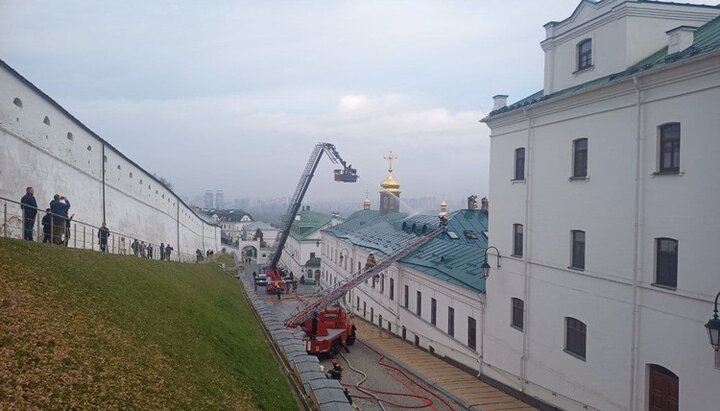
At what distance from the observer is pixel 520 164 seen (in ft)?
61.1

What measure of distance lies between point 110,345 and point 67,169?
Answer: 38.0 ft

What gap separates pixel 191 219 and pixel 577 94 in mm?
36404

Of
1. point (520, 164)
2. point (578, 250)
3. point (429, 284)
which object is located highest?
point (520, 164)

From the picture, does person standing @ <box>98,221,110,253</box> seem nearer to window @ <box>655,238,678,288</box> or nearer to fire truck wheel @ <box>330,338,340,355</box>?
fire truck wheel @ <box>330,338,340,355</box>

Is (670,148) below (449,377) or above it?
above

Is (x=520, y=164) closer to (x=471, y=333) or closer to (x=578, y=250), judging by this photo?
(x=578, y=250)

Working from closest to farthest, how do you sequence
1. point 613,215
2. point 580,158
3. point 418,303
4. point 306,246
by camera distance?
point 613,215 → point 580,158 → point 418,303 → point 306,246

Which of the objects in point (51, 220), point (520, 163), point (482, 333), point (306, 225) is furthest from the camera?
point (306, 225)

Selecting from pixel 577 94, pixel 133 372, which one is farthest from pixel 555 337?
pixel 133 372

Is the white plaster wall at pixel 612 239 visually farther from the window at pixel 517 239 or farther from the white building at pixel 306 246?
the white building at pixel 306 246

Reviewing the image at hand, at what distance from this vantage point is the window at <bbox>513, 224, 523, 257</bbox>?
18.6m

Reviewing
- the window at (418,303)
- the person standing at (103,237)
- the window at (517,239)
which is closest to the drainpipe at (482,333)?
the window at (517,239)

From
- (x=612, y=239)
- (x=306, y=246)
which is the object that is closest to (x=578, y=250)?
(x=612, y=239)

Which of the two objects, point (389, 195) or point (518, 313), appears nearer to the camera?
point (518, 313)
